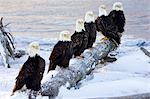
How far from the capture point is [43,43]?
1368cm

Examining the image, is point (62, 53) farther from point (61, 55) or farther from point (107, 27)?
point (107, 27)

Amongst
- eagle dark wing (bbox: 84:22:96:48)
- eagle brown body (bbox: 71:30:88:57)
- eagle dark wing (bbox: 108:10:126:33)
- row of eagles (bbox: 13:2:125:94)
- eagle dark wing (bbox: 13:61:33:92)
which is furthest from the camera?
eagle dark wing (bbox: 108:10:126:33)

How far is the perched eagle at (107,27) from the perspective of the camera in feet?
31.7

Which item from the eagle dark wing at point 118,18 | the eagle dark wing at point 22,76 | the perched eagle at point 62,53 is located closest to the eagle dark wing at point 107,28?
the eagle dark wing at point 118,18

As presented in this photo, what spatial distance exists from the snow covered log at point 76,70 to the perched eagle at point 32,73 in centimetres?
15

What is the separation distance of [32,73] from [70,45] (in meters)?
1.51

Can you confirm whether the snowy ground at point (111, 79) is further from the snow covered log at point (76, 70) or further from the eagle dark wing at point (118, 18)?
the eagle dark wing at point (118, 18)

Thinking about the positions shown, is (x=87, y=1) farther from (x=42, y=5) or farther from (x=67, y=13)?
(x=67, y=13)

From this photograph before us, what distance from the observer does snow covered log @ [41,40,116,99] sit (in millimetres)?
6148

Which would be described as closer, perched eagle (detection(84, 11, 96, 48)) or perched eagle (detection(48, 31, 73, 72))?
perched eagle (detection(48, 31, 73, 72))

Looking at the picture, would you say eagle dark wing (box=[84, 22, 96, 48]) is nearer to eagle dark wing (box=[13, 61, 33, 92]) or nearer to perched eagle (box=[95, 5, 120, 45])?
perched eagle (box=[95, 5, 120, 45])

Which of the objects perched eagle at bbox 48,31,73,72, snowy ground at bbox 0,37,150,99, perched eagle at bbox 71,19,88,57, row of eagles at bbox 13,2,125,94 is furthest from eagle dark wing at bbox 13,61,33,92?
perched eagle at bbox 71,19,88,57

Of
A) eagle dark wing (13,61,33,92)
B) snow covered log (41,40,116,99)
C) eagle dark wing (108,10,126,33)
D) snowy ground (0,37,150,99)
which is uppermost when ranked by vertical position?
eagle dark wing (108,10,126,33)

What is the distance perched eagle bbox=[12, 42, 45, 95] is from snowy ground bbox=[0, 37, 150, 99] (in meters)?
0.16
